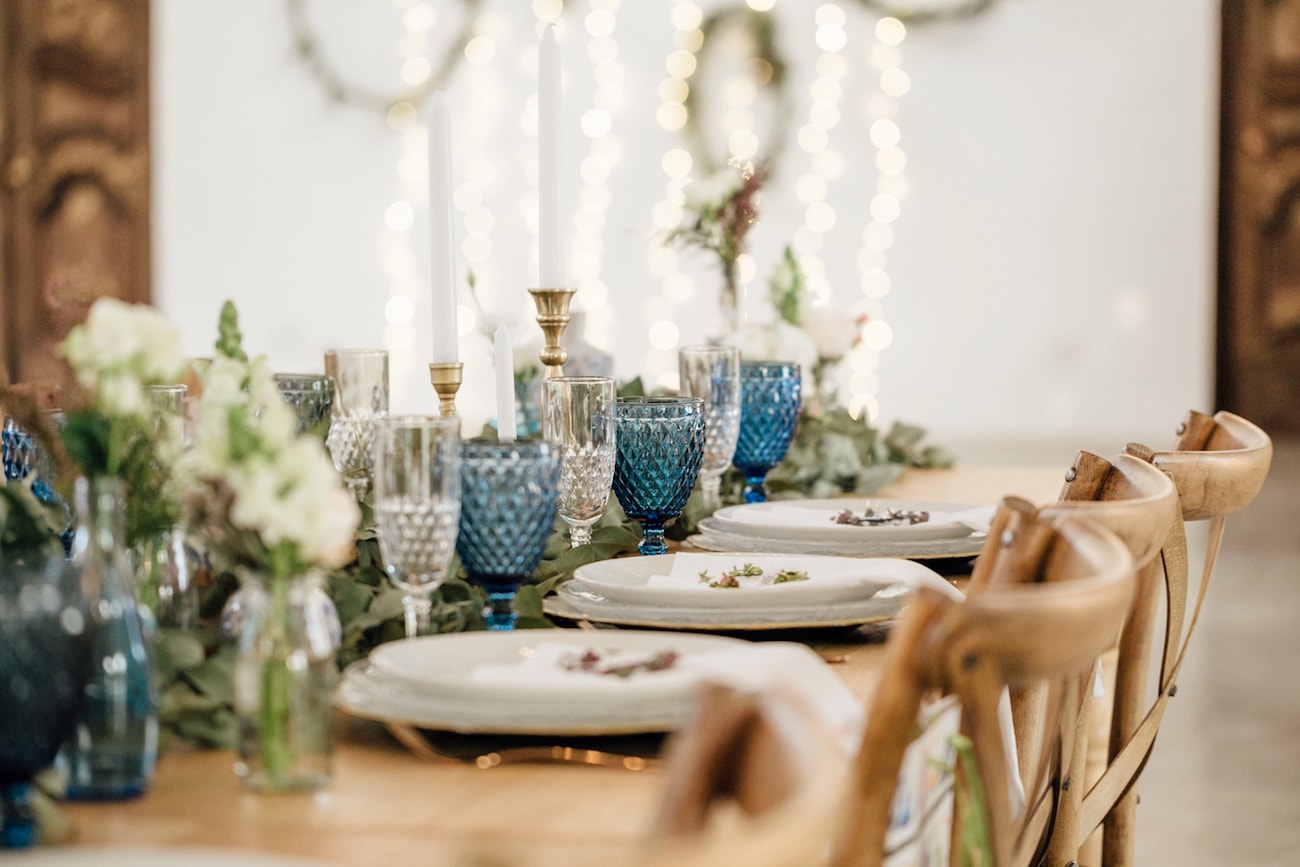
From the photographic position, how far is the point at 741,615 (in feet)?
3.44

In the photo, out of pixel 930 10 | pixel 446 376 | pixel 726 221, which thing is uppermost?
pixel 930 10

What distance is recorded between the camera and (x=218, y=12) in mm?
6039

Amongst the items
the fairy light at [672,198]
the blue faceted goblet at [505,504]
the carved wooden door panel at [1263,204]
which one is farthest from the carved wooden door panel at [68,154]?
the blue faceted goblet at [505,504]

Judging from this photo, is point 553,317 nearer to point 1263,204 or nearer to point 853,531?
point 853,531

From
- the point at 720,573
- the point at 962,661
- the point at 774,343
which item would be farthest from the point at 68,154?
the point at 962,661

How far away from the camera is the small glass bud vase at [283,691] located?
74 cm

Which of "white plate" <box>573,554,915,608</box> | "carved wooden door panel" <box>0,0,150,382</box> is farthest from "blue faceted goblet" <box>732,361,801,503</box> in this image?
"carved wooden door panel" <box>0,0,150,382</box>

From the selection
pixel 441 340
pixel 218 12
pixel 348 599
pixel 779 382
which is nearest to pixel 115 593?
pixel 348 599

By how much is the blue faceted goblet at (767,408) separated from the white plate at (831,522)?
121 mm

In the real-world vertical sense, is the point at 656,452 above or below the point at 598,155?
below

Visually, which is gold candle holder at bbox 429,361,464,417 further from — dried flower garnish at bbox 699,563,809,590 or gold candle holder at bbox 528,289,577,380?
dried flower garnish at bbox 699,563,809,590

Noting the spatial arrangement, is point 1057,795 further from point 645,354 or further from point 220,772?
point 645,354

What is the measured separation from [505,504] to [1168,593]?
64 centimetres

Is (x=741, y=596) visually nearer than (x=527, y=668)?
No
